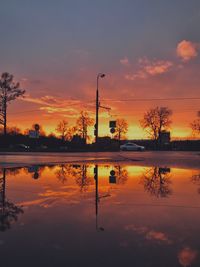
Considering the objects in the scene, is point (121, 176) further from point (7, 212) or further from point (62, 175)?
point (7, 212)

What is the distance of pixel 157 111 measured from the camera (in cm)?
9825

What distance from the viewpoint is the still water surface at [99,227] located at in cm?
441

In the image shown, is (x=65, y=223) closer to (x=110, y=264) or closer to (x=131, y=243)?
(x=131, y=243)

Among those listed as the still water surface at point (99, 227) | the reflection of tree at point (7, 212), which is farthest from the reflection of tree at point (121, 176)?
the reflection of tree at point (7, 212)

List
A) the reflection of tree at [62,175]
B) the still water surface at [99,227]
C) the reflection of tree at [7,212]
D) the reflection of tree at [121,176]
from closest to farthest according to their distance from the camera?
the still water surface at [99,227], the reflection of tree at [7,212], the reflection of tree at [121,176], the reflection of tree at [62,175]

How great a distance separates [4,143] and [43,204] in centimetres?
5567

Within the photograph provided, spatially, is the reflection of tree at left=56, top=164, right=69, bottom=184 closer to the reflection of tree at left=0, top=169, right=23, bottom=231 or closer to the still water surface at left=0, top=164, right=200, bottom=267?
the still water surface at left=0, top=164, right=200, bottom=267

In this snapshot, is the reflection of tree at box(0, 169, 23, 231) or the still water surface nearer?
the still water surface

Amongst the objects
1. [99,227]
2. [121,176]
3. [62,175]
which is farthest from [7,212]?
[121,176]

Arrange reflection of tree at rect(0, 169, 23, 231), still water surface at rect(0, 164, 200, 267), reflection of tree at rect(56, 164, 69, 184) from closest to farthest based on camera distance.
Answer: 1. still water surface at rect(0, 164, 200, 267)
2. reflection of tree at rect(0, 169, 23, 231)
3. reflection of tree at rect(56, 164, 69, 184)

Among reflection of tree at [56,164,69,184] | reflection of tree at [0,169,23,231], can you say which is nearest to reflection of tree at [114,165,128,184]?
reflection of tree at [56,164,69,184]

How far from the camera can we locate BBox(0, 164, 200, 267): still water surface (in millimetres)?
4406

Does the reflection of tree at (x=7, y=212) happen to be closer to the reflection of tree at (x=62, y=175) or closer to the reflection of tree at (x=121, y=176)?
the reflection of tree at (x=62, y=175)

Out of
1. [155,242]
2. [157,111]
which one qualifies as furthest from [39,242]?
[157,111]
